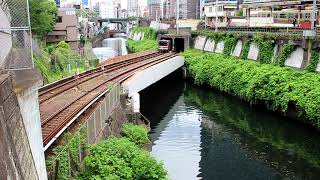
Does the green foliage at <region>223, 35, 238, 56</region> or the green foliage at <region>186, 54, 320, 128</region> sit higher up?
the green foliage at <region>223, 35, 238, 56</region>

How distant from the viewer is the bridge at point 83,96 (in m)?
16.7

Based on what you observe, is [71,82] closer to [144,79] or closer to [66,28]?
[144,79]

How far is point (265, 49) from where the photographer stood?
40500 millimetres

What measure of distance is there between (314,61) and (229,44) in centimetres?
1650

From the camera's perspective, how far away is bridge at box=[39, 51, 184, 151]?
54.7 ft

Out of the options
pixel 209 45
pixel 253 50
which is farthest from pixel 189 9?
pixel 253 50

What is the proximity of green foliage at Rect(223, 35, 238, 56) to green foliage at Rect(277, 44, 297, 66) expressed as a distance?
10663 millimetres

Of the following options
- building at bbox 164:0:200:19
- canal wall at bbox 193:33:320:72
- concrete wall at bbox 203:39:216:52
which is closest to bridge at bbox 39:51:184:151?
canal wall at bbox 193:33:320:72

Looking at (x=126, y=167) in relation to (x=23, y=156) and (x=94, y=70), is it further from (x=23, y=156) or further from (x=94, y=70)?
(x=94, y=70)

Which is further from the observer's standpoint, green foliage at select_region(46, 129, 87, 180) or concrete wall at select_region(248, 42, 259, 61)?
concrete wall at select_region(248, 42, 259, 61)

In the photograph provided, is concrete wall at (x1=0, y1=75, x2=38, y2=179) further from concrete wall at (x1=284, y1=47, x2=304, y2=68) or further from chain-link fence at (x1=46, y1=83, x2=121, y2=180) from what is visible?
concrete wall at (x1=284, y1=47, x2=304, y2=68)

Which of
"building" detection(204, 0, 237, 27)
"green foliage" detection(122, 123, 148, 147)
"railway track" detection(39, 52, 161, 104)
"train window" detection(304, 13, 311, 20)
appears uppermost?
"building" detection(204, 0, 237, 27)

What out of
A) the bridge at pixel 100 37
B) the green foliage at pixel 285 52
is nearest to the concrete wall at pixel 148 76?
the green foliage at pixel 285 52

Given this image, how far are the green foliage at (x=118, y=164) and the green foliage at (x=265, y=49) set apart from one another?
2690 cm
